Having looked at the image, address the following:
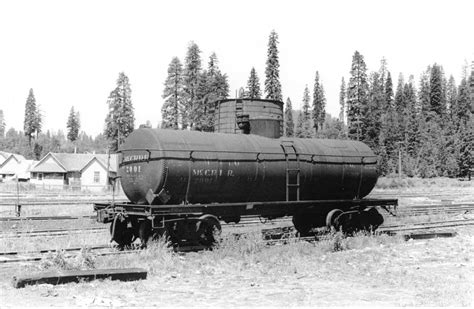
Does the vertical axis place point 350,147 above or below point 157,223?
above

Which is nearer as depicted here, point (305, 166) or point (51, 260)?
point (51, 260)

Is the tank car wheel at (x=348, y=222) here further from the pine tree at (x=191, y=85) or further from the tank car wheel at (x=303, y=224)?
the pine tree at (x=191, y=85)

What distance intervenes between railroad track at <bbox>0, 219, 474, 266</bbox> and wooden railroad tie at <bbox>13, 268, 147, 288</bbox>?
1335 millimetres

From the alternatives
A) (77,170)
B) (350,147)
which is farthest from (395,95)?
(350,147)

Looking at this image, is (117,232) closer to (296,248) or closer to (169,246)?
(169,246)

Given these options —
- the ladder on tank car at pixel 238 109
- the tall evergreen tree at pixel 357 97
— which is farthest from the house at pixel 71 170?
the ladder on tank car at pixel 238 109

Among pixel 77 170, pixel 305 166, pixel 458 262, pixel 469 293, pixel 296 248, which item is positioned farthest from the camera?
pixel 77 170

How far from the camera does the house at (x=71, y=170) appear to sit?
6694 cm

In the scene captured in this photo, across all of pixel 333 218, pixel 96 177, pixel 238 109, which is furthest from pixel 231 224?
pixel 96 177

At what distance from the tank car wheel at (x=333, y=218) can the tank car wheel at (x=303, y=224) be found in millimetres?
878

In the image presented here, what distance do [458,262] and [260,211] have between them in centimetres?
543

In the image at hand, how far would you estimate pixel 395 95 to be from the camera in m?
132

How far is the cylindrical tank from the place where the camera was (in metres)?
13.2

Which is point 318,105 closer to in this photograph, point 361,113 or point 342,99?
point 342,99
